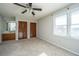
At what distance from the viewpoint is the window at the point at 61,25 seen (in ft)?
12.9

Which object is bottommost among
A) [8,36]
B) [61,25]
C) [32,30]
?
[8,36]

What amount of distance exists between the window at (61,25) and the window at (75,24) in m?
0.51

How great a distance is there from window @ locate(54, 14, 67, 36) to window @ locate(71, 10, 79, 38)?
0.51 meters

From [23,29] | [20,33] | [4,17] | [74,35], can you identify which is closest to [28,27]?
[23,29]

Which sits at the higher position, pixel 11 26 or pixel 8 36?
pixel 11 26

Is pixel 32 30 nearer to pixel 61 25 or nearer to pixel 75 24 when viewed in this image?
pixel 61 25

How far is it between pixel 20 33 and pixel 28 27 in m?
1.13

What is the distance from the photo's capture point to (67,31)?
12.2 feet

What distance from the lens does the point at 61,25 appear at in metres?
4.27

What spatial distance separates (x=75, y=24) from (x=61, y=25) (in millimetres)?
1083

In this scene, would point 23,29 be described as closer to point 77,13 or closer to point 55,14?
point 55,14

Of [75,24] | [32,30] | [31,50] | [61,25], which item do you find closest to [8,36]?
[32,30]

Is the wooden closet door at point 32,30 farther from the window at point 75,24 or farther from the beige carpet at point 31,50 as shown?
the window at point 75,24

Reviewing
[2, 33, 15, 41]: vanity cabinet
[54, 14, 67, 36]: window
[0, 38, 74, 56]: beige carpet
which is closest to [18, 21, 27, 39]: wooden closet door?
[2, 33, 15, 41]: vanity cabinet
